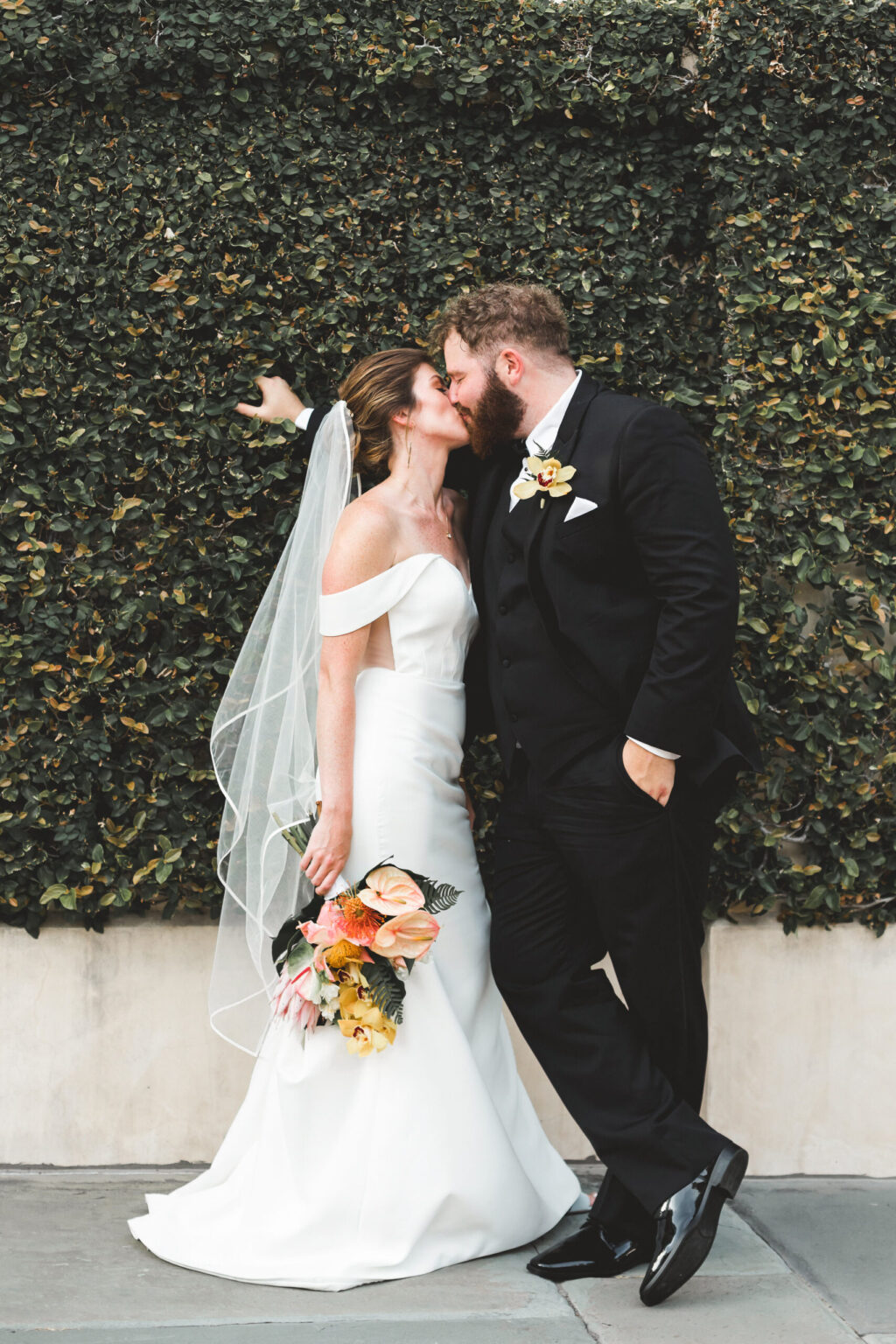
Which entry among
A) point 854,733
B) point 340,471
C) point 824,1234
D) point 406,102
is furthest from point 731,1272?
point 406,102

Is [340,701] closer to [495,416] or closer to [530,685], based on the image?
[530,685]

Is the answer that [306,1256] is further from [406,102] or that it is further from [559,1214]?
[406,102]

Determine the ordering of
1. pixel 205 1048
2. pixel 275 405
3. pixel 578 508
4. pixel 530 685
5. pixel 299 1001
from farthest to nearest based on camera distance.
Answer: pixel 205 1048, pixel 275 405, pixel 299 1001, pixel 530 685, pixel 578 508

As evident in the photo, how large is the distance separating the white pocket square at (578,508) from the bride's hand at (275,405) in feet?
3.54

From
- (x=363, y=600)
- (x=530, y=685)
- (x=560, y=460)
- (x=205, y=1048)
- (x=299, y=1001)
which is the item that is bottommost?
(x=205, y=1048)

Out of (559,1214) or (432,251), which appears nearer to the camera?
(559,1214)

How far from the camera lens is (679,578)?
2826 mm

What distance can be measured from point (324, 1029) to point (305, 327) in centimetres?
201

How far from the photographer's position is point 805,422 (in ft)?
12.1

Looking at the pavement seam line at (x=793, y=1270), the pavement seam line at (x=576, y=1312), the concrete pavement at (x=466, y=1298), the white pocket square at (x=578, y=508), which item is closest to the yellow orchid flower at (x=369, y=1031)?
the concrete pavement at (x=466, y=1298)

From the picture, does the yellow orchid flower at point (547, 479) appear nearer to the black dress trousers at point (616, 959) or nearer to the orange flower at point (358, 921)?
the black dress trousers at point (616, 959)

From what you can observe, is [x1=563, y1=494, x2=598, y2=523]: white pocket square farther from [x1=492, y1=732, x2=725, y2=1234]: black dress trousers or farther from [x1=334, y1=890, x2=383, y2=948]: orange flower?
[x1=334, y1=890, x2=383, y2=948]: orange flower

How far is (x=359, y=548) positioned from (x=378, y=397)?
50 cm

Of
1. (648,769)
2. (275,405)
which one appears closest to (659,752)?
(648,769)
